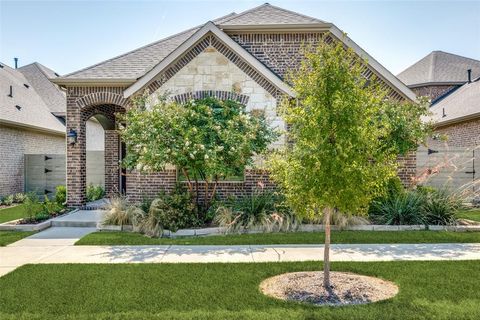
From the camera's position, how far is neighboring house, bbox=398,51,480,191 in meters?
14.9

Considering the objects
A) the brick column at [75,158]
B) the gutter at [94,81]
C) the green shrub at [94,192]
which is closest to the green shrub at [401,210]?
the gutter at [94,81]

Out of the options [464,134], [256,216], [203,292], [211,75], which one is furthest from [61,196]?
[464,134]

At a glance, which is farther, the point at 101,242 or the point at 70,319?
the point at 101,242

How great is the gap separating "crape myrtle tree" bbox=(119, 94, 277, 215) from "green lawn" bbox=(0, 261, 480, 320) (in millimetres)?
3242

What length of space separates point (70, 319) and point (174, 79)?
8341 millimetres

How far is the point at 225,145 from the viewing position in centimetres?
985

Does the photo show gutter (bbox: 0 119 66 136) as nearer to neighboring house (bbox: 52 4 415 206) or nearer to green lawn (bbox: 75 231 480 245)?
neighboring house (bbox: 52 4 415 206)

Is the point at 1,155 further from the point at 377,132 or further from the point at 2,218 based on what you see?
the point at 377,132

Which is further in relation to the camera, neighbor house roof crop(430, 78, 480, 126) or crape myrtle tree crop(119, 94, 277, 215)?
neighbor house roof crop(430, 78, 480, 126)

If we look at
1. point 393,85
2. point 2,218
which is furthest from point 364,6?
point 2,218

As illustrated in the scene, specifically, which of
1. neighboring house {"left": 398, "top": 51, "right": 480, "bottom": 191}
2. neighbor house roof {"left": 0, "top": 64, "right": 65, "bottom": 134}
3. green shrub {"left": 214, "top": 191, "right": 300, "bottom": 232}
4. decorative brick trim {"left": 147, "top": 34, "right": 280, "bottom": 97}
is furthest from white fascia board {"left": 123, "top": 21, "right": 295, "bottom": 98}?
neighbor house roof {"left": 0, "top": 64, "right": 65, "bottom": 134}

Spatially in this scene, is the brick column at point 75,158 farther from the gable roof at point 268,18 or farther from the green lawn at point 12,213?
the gable roof at point 268,18

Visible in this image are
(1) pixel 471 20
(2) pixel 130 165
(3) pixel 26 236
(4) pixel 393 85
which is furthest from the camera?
(1) pixel 471 20

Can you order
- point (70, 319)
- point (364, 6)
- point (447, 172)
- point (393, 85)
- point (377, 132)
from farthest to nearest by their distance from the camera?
point (447, 172) < point (393, 85) < point (364, 6) < point (377, 132) < point (70, 319)
